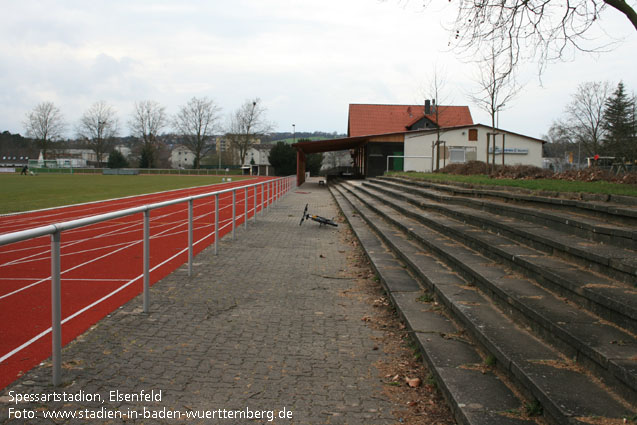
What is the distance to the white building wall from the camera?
33.0 m

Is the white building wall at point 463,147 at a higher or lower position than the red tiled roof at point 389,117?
lower

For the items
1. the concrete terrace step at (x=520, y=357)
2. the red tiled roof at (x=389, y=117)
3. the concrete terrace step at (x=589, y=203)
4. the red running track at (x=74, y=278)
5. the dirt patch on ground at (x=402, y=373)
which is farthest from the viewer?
the red tiled roof at (x=389, y=117)

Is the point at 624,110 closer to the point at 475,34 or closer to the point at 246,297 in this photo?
the point at 475,34

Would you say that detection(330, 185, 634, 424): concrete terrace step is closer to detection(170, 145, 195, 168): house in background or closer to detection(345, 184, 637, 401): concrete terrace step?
detection(345, 184, 637, 401): concrete terrace step

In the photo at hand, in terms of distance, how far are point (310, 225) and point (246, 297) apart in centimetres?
751

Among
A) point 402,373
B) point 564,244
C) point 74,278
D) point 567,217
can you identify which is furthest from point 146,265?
point 567,217

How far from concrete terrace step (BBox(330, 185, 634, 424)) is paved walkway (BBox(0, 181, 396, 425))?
673mm

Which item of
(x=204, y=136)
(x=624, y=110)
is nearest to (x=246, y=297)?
(x=624, y=110)

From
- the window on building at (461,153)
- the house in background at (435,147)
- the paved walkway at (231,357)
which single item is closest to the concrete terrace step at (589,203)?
the paved walkway at (231,357)

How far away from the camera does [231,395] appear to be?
3.32 metres

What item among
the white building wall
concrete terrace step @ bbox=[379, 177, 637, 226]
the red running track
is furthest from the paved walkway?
the white building wall

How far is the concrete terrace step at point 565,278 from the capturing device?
3.19 metres

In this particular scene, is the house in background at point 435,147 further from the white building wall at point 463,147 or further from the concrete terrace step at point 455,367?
the concrete terrace step at point 455,367

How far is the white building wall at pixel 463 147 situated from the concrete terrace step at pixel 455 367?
28.4m
